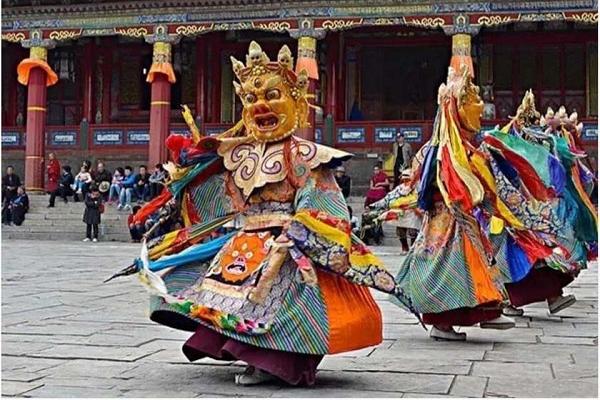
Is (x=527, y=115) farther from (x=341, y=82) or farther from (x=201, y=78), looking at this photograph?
(x=201, y=78)

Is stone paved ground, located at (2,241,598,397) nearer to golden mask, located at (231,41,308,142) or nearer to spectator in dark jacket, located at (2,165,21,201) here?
golden mask, located at (231,41,308,142)

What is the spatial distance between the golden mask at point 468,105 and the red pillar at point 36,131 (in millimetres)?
16557

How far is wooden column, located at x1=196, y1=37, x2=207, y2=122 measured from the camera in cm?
2342

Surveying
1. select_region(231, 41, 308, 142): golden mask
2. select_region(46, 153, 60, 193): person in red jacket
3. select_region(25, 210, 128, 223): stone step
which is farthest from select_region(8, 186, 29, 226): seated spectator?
select_region(231, 41, 308, 142): golden mask

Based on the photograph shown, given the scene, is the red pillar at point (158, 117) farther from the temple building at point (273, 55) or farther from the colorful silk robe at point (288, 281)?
the colorful silk robe at point (288, 281)

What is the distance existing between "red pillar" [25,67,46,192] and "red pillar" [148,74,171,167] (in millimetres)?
2609

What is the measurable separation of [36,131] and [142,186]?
3.47m

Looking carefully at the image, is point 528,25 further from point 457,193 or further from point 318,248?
point 318,248

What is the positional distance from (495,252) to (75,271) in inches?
230

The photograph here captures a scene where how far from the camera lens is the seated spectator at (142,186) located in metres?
19.6

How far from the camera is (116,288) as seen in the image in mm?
9320

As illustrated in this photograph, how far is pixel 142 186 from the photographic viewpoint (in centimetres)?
1964

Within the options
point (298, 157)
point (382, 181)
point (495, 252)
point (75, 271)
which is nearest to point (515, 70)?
point (382, 181)

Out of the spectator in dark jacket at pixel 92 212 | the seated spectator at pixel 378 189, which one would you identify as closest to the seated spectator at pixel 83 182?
the spectator in dark jacket at pixel 92 212
